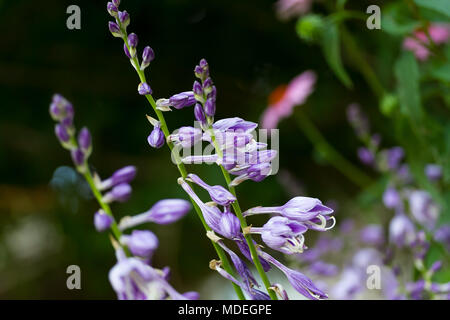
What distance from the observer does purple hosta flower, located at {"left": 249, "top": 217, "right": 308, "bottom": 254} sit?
0.30 metres

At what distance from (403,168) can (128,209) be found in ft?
1.93

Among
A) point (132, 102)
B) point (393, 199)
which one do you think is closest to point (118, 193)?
point (393, 199)

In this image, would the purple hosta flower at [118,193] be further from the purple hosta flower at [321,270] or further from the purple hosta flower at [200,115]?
the purple hosta flower at [321,270]

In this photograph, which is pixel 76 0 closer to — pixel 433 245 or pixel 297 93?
pixel 297 93

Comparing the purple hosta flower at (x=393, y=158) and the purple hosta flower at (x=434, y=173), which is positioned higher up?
the purple hosta flower at (x=393, y=158)

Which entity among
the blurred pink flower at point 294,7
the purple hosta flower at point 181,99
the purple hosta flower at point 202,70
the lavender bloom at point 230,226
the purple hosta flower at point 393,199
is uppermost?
the blurred pink flower at point 294,7

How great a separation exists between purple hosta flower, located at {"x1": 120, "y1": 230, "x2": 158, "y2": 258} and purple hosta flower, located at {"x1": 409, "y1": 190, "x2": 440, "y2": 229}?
433 millimetres

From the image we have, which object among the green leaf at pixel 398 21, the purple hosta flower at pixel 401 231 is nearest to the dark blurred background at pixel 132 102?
the green leaf at pixel 398 21

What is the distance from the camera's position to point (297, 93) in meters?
0.85

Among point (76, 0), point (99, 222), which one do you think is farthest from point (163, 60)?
point (99, 222)

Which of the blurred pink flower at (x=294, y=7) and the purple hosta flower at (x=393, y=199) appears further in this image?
the blurred pink flower at (x=294, y=7)

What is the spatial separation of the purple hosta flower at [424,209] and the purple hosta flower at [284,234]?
400 mm

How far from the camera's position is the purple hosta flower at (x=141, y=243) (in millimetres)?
319

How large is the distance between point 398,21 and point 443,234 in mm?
264
